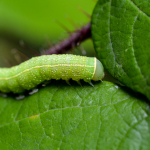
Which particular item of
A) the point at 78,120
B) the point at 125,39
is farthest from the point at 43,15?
the point at 78,120

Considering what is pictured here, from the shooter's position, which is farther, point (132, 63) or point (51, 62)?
point (51, 62)

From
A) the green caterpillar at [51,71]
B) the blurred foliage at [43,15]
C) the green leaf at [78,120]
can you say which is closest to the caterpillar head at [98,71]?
the green caterpillar at [51,71]

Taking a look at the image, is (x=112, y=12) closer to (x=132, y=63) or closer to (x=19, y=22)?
(x=132, y=63)

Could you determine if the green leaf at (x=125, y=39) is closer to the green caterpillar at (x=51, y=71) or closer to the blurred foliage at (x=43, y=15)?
the green caterpillar at (x=51, y=71)

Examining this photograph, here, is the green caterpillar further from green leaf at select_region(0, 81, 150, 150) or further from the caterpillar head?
green leaf at select_region(0, 81, 150, 150)

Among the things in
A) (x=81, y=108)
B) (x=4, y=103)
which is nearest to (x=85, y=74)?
(x=81, y=108)

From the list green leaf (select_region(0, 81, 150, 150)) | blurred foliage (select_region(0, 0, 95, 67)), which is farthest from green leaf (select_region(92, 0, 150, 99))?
blurred foliage (select_region(0, 0, 95, 67))

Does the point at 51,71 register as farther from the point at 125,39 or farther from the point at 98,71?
the point at 125,39
